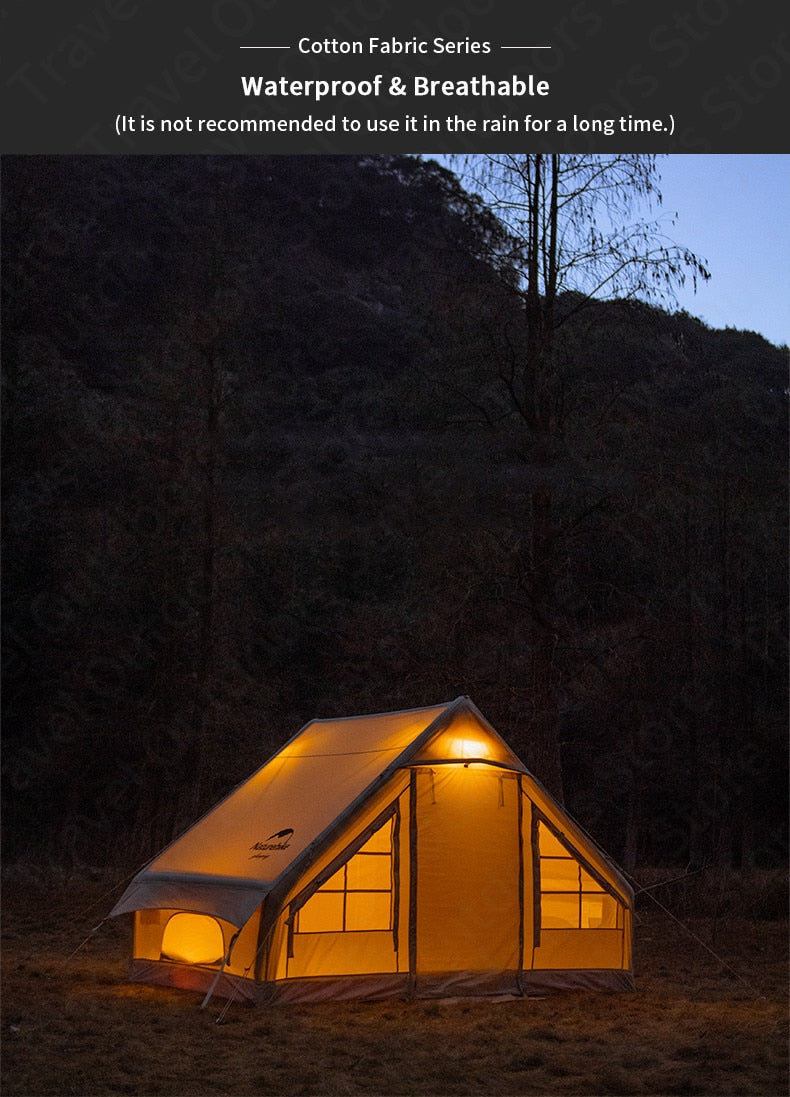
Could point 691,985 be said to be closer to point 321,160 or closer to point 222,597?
point 222,597

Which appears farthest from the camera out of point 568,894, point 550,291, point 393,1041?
point 550,291

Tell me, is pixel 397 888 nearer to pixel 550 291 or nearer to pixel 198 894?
pixel 198 894

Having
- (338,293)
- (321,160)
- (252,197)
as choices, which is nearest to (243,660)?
(338,293)

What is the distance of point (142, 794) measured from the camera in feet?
67.7

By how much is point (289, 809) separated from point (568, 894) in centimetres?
208

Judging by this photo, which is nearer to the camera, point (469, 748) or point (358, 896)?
point (358, 896)

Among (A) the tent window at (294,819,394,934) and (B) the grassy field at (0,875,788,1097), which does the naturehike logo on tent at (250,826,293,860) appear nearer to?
(A) the tent window at (294,819,394,934)

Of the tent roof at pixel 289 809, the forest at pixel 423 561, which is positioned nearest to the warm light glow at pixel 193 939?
the tent roof at pixel 289 809

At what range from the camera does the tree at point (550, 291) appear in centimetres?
1238

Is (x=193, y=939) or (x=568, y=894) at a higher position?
(x=568, y=894)

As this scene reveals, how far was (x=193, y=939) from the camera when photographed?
8.49m

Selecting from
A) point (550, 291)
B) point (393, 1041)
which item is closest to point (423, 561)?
point (550, 291)

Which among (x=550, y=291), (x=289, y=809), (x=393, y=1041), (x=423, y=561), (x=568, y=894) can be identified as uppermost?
(x=550, y=291)

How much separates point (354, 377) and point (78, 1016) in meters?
41.1
